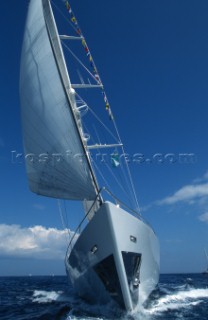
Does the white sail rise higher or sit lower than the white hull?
higher

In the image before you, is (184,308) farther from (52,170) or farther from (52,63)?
(52,63)

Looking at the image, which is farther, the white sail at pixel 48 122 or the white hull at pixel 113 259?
the white sail at pixel 48 122

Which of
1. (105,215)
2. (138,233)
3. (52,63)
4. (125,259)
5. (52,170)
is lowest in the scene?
(125,259)

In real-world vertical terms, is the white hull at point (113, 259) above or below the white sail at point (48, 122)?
below

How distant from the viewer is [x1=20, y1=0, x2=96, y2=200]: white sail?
498 inches

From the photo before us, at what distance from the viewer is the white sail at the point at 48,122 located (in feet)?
41.5

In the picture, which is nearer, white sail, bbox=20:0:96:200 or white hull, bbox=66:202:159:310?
white hull, bbox=66:202:159:310

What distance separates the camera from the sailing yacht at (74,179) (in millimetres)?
10758

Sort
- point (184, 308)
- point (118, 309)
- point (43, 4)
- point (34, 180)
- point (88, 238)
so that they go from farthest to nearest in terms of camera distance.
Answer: point (43, 4) < point (34, 180) < point (184, 308) < point (88, 238) < point (118, 309)

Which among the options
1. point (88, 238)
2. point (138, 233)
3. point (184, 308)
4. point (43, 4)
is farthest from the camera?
point (43, 4)

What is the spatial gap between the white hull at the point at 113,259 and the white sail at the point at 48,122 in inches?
69.2

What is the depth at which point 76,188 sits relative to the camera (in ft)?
41.6

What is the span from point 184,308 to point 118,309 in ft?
16.7

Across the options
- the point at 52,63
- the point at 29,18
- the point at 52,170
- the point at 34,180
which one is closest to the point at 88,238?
the point at 52,170
